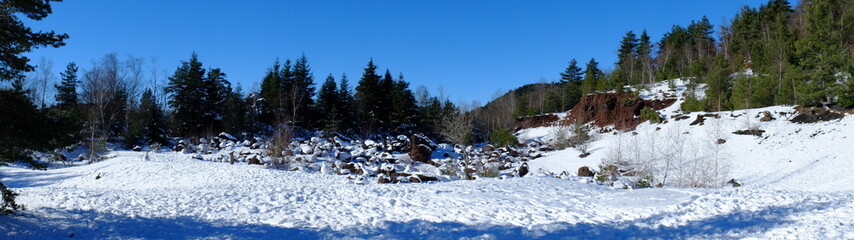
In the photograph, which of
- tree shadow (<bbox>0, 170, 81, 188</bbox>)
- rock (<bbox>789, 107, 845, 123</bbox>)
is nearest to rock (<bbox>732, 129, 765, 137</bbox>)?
rock (<bbox>789, 107, 845, 123</bbox>)

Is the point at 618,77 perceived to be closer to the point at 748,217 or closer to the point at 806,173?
the point at 806,173

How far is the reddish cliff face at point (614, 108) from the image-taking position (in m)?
43.5

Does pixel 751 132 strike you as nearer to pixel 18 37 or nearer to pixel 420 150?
pixel 420 150

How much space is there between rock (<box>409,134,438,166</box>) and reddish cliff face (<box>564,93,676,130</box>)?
Result: 18.9m

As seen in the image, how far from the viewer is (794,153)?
72.0ft

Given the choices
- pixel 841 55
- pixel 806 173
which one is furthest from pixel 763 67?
pixel 806 173

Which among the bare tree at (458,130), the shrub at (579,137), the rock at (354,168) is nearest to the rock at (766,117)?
the shrub at (579,137)

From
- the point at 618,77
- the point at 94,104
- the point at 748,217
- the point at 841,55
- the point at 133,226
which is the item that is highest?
the point at 618,77

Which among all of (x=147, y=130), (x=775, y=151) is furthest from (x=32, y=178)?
(x=775, y=151)

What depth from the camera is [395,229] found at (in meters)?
8.82

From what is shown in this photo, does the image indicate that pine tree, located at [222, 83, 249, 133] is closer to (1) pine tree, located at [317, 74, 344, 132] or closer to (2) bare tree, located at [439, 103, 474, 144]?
(1) pine tree, located at [317, 74, 344, 132]

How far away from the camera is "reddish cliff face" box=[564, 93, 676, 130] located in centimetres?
4347

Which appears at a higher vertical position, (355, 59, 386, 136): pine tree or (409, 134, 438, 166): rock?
(355, 59, 386, 136): pine tree

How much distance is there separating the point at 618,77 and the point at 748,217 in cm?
4896
